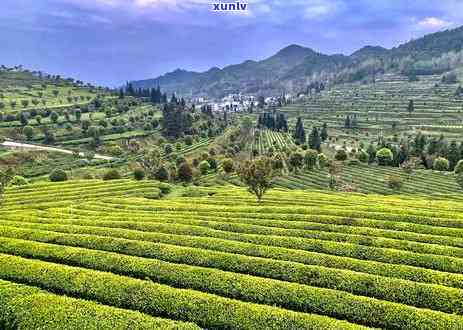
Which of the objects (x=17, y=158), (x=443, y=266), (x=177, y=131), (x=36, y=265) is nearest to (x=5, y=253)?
(x=36, y=265)

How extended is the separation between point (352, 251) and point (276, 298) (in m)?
8.98

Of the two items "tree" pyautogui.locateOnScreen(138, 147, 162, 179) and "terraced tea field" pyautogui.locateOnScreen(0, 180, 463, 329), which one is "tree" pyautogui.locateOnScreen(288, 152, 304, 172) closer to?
"tree" pyautogui.locateOnScreen(138, 147, 162, 179)

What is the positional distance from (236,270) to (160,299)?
19.6 feet

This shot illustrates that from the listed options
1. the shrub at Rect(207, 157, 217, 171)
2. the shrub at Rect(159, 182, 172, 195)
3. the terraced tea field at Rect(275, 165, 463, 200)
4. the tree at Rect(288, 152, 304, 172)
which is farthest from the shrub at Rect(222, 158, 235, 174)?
the shrub at Rect(159, 182, 172, 195)

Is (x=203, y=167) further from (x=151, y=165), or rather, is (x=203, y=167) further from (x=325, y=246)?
(x=325, y=246)

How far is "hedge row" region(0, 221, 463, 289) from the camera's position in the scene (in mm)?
26844

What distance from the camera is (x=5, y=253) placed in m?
30.7

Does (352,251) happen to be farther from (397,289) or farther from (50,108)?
(50,108)

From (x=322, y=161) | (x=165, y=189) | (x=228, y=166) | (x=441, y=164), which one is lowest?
(x=441, y=164)

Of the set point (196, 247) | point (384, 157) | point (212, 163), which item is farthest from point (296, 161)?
point (196, 247)

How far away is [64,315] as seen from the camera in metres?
22.5

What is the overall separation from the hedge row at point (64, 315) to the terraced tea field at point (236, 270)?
0.07m

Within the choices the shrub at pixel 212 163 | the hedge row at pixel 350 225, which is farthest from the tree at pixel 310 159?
the hedge row at pixel 350 225

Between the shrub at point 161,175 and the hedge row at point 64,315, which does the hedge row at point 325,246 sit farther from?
the shrub at point 161,175
